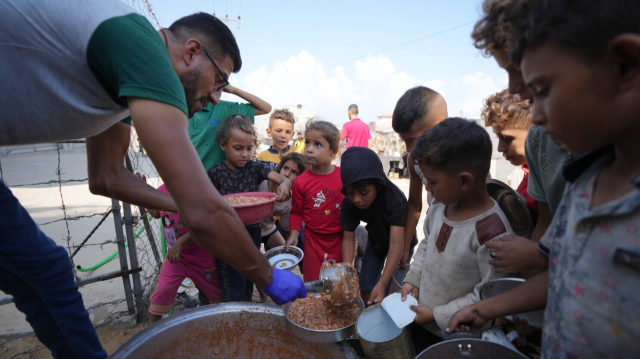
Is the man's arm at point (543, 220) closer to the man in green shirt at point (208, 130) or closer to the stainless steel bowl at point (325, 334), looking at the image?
the stainless steel bowl at point (325, 334)

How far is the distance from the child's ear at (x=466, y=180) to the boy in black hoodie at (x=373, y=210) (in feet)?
2.59

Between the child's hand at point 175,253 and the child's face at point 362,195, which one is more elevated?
the child's face at point 362,195

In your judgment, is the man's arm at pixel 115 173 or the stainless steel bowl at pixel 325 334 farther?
the man's arm at pixel 115 173

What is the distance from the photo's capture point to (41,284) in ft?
A: 5.13

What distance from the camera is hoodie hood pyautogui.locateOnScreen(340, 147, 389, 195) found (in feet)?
7.31

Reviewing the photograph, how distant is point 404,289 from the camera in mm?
1710

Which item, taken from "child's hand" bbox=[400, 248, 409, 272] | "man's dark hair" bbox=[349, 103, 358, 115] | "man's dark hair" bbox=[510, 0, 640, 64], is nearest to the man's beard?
"man's dark hair" bbox=[510, 0, 640, 64]

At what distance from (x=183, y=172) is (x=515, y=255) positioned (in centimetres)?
121

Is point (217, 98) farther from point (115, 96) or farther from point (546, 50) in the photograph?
point (546, 50)

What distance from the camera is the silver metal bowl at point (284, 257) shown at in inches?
101

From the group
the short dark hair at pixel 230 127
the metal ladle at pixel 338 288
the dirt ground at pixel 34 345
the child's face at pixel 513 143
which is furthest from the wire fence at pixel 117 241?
the child's face at pixel 513 143

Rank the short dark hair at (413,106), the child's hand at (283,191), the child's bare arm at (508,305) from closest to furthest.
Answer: the child's bare arm at (508,305) < the short dark hair at (413,106) < the child's hand at (283,191)

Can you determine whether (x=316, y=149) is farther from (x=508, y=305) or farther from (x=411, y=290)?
(x=508, y=305)

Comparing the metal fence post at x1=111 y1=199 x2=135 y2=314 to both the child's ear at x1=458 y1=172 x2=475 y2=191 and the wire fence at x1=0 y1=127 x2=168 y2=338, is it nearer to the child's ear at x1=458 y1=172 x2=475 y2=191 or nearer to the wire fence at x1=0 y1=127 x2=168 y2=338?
the wire fence at x1=0 y1=127 x2=168 y2=338
